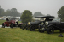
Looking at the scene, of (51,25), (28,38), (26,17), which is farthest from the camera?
(26,17)

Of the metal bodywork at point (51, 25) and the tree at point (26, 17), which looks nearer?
the metal bodywork at point (51, 25)

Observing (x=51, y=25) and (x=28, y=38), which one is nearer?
(x=28, y=38)

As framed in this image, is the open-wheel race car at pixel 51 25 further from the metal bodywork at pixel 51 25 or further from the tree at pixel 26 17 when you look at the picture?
the tree at pixel 26 17

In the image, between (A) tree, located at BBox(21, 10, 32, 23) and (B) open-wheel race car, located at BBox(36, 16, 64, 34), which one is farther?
(A) tree, located at BBox(21, 10, 32, 23)

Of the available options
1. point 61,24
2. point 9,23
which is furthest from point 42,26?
point 9,23

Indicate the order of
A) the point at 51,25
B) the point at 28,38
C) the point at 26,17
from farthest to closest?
the point at 26,17 < the point at 51,25 < the point at 28,38

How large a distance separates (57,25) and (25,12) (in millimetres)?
12705

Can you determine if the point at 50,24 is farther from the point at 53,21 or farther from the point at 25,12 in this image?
the point at 25,12

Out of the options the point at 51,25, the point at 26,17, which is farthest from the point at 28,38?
the point at 26,17

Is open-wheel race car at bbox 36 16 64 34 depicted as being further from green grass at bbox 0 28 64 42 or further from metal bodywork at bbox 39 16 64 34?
green grass at bbox 0 28 64 42

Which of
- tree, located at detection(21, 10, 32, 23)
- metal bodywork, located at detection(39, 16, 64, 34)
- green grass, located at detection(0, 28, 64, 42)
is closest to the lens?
green grass, located at detection(0, 28, 64, 42)

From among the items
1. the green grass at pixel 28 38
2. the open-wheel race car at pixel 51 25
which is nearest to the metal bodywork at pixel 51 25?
the open-wheel race car at pixel 51 25

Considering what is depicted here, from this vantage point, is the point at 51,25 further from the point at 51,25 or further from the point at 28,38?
the point at 28,38

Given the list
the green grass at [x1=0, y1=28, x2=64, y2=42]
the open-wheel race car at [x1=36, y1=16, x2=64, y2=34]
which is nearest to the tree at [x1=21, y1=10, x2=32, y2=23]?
the open-wheel race car at [x1=36, y1=16, x2=64, y2=34]
